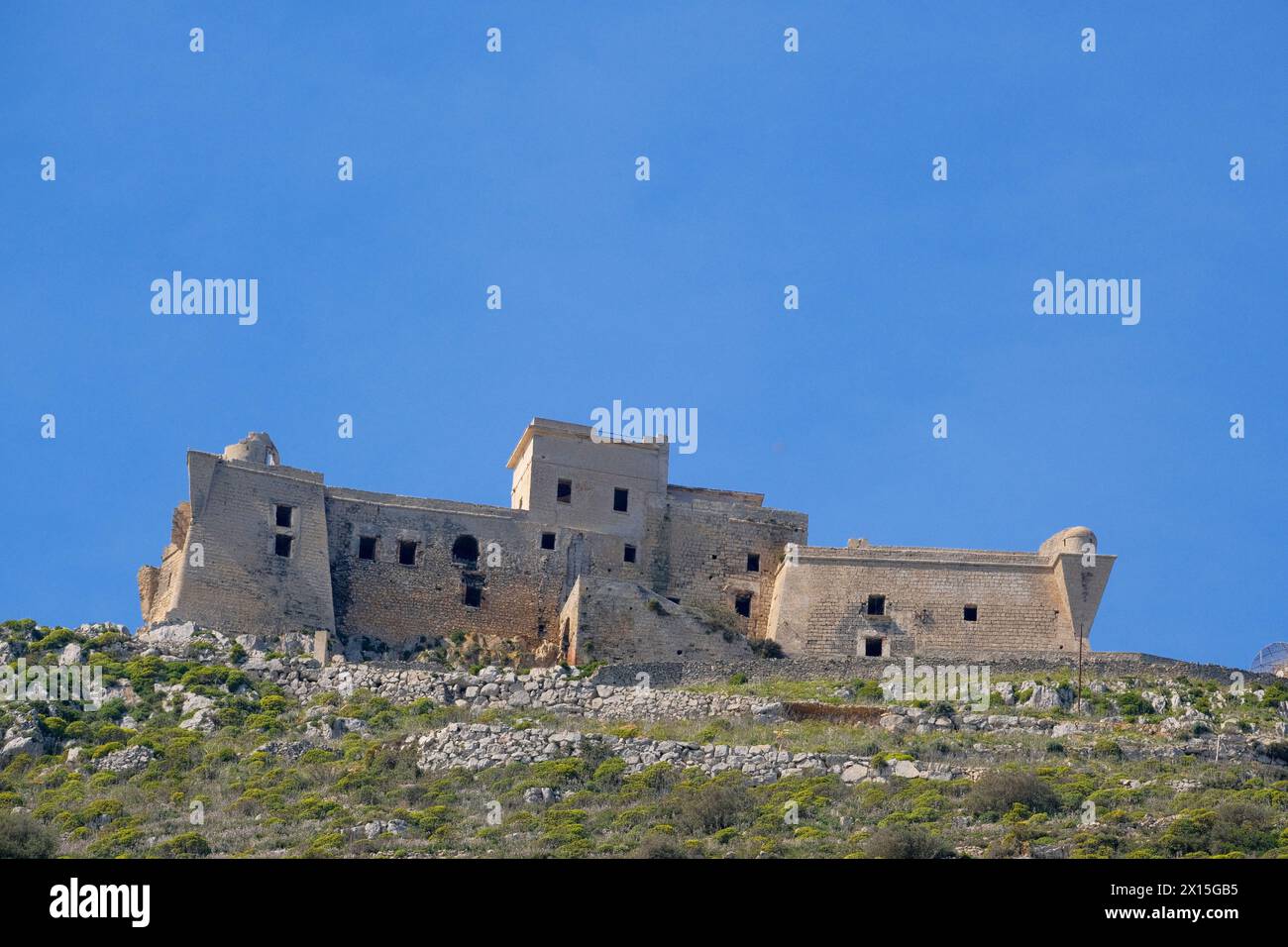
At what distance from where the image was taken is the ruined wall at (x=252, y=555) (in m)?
54.4

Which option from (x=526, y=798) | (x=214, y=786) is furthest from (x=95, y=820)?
(x=526, y=798)

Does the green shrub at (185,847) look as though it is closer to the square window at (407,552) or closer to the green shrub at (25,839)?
the green shrub at (25,839)

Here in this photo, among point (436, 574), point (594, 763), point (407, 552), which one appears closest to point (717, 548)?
point (436, 574)

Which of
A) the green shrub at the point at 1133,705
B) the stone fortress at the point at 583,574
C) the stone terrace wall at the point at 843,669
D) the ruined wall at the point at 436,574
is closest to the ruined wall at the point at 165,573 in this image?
the stone fortress at the point at 583,574

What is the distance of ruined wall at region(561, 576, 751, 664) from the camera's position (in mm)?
54656

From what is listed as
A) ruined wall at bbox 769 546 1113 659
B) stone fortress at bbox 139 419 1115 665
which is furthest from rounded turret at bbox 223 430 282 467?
ruined wall at bbox 769 546 1113 659

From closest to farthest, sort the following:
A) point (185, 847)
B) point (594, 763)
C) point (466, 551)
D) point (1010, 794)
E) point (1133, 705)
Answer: point (185, 847)
point (1010, 794)
point (594, 763)
point (1133, 705)
point (466, 551)

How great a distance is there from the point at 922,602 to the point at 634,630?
8.34 metres

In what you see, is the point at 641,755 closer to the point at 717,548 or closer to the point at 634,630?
the point at 634,630

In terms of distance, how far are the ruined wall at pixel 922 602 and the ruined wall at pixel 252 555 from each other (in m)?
12.7

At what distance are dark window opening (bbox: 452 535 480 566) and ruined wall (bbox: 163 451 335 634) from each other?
363 centimetres

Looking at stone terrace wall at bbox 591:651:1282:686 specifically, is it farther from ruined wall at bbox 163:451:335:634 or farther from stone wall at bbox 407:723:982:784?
ruined wall at bbox 163:451:335:634

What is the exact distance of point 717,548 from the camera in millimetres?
60281
